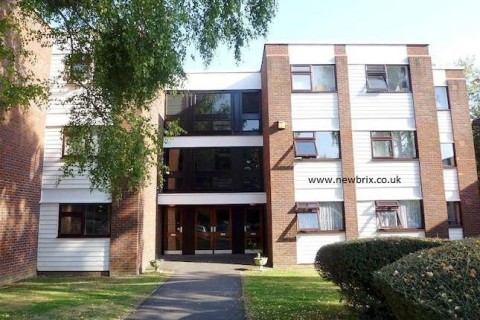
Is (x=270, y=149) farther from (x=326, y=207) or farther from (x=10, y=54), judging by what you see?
(x=10, y=54)

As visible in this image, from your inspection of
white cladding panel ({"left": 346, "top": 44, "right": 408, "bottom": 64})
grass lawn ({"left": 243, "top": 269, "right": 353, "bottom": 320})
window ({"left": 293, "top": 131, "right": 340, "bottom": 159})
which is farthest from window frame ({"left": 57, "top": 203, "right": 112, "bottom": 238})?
white cladding panel ({"left": 346, "top": 44, "right": 408, "bottom": 64})

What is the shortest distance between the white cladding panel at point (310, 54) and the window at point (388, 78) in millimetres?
1552

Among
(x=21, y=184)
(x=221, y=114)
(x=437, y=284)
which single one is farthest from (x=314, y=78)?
(x=437, y=284)

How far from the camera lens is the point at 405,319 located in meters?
3.44

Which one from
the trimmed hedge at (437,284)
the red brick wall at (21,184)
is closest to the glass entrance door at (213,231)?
the red brick wall at (21,184)

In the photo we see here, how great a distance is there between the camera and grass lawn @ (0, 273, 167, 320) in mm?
8211

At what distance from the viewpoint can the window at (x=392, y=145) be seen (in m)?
17.0

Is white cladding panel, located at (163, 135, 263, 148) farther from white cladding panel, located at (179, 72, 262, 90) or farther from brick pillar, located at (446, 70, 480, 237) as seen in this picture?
brick pillar, located at (446, 70, 480, 237)

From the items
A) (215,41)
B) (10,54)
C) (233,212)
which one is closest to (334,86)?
(233,212)

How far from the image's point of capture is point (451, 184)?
17.8 m

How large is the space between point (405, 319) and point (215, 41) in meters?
6.78

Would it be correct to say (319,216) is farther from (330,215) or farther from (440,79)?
(440,79)

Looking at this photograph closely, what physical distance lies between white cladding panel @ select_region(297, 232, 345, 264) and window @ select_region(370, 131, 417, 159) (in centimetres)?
368

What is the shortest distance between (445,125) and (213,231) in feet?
35.5
